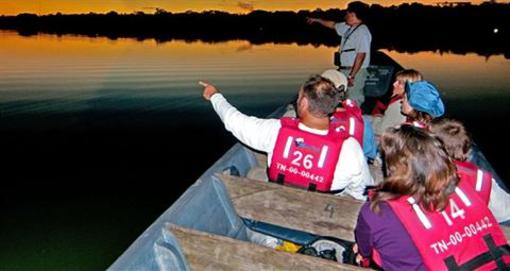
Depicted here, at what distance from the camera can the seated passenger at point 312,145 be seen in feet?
10.3

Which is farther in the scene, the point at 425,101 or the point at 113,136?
the point at 113,136

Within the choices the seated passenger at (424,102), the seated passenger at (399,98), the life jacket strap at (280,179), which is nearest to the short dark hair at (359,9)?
the seated passenger at (399,98)

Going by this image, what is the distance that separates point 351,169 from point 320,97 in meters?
0.58

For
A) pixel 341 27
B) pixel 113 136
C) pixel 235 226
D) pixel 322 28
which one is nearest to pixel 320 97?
pixel 235 226

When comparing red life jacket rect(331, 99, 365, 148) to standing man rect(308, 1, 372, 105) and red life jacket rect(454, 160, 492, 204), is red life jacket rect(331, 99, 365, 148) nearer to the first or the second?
red life jacket rect(454, 160, 492, 204)

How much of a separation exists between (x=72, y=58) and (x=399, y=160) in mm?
24342

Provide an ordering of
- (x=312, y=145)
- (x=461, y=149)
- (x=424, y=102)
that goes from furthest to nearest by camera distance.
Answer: (x=424, y=102)
(x=312, y=145)
(x=461, y=149)

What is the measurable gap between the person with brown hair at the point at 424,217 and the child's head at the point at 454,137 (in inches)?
25.2

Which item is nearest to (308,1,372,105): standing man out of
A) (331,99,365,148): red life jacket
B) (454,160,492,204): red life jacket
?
(331,99,365,148): red life jacket

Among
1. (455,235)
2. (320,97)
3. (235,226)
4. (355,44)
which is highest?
(355,44)

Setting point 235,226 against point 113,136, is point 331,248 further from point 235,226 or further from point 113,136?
point 113,136

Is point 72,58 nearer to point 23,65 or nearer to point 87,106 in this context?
point 23,65

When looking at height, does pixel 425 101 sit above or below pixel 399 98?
above

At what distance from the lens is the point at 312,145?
323 cm
